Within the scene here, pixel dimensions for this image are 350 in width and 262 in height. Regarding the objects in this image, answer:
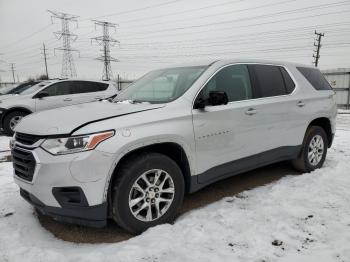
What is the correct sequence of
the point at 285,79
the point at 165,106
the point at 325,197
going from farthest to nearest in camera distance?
the point at 285,79, the point at 325,197, the point at 165,106

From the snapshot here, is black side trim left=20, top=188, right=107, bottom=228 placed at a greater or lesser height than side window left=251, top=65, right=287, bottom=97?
lesser

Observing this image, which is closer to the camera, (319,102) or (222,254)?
(222,254)

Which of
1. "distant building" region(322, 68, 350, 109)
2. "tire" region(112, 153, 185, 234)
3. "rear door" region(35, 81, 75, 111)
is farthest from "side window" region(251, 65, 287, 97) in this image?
"distant building" region(322, 68, 350, 109)

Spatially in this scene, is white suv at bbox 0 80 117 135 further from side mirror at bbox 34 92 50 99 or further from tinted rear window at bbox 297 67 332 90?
tinted rear window at bbox 297 67 332 90

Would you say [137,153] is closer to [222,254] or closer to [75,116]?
[75,116]

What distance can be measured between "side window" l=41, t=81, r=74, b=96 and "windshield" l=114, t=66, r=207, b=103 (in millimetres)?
6219

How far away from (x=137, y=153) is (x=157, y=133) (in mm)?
283

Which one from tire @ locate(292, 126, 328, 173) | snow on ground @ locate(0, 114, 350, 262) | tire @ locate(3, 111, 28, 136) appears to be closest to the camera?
snow on ground @ locate(0, 114, 350, 262)

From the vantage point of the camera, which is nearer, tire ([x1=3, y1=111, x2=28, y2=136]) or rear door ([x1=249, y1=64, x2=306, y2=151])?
rear door ([x1=249, y1=64, x2=306, y2=151])

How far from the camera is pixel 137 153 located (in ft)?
10.6

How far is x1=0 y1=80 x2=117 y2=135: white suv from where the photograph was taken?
372 inches

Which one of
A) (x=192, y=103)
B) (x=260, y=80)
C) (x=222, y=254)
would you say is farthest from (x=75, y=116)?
(x=260, y=80)

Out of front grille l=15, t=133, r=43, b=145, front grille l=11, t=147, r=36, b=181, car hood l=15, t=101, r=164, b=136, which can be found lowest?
front grille l=11, t=147, r=36, b=181

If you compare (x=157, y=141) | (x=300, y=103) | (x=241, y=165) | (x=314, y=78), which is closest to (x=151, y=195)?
(x=157, y=141)
